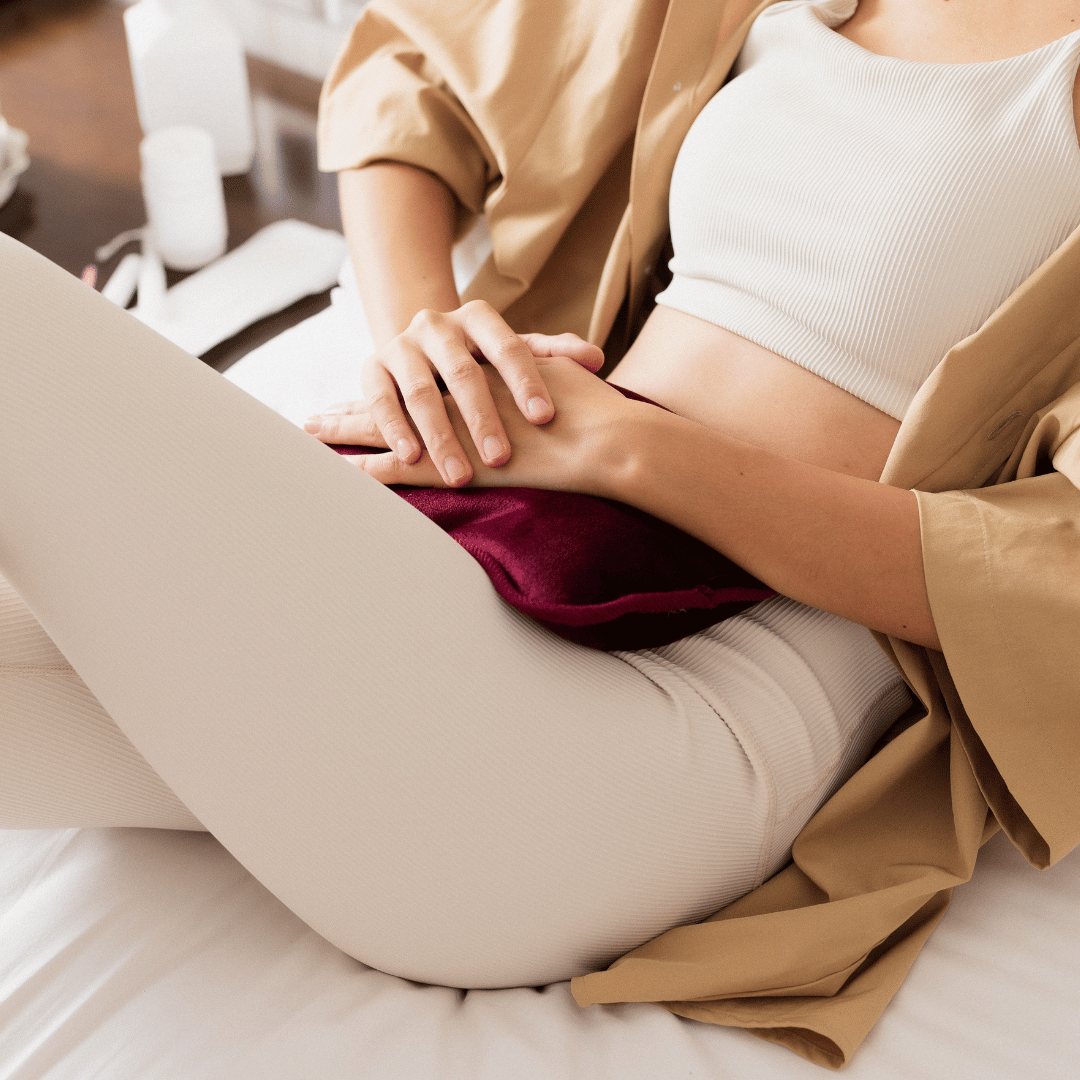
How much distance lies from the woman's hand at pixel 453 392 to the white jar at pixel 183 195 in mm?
803

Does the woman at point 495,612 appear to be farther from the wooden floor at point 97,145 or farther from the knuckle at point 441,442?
the wooden floor at point 97,145

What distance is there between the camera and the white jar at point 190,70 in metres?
1.52

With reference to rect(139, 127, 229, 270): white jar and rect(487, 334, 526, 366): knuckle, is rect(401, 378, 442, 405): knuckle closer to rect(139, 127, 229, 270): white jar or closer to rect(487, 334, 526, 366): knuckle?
rect(487, 334, 526, 366): knuckle

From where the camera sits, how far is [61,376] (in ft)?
1.58

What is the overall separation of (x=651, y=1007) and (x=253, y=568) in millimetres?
349

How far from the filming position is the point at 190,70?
60.7 inches

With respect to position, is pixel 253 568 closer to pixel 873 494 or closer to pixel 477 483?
pixel 477 483

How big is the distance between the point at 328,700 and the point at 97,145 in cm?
150

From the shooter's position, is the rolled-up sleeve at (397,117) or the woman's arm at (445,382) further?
the rolled-up sleeve at (397,117)

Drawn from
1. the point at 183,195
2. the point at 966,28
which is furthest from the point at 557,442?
the point at 183,195

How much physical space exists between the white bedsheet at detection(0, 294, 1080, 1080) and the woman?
0.03 m

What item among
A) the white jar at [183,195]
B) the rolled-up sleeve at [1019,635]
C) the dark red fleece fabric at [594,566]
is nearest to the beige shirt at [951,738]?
the rolled-up sleeve at [1019,635]

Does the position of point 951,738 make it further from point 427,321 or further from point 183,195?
point 183,195

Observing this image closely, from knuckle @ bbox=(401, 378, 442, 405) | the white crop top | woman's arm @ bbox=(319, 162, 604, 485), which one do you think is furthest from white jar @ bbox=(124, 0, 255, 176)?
knuckle @ bbox=(401, 378, 442, 405)
